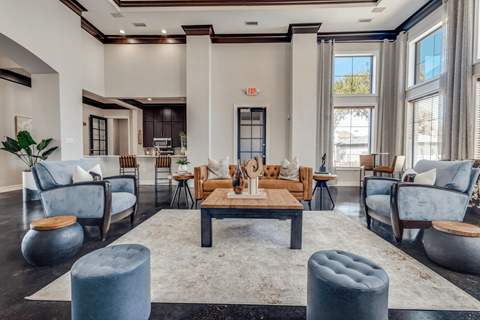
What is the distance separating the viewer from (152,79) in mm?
6289

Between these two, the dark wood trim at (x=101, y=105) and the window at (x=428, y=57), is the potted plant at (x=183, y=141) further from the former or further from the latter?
the window at (x=428, y=57)

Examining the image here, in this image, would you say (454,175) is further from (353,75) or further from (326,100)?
(353,75)

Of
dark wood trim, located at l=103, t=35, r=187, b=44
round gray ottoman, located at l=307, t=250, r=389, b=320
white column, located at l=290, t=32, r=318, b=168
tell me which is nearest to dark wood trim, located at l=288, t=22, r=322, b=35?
white column, located at l=290, t=32, r=318, b=168

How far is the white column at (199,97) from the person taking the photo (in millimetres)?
5859

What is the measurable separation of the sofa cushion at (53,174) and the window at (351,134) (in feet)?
20.4

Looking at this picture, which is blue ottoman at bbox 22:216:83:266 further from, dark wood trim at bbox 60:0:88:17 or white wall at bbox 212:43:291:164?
dark wood trim at bbox 60:0:88:17

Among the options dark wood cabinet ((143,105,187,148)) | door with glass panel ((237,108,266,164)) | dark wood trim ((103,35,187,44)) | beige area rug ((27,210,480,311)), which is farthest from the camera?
dark wood cabinet ((143,105,187,148))

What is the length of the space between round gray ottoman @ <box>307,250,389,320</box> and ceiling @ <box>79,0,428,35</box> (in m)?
5.60

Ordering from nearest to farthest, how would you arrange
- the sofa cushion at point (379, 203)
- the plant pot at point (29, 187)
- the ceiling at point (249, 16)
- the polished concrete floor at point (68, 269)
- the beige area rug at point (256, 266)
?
the polished concrete floor at point (68, 269), the beige area rug at point (256, 266), the sofa cushion at point (379, 203), the plant pot at point (29, 187), the ceiling at point (249, 16)

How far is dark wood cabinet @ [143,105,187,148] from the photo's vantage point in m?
8.58

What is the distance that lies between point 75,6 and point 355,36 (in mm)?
6914

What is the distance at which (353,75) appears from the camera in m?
6.34

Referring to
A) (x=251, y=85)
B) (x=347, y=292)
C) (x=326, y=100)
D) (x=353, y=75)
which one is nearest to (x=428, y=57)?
(x=353, y=75)

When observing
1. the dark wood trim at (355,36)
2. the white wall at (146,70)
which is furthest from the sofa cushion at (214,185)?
the dark wood trim at (355,36)
